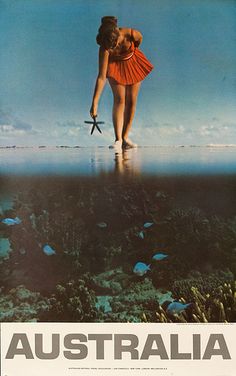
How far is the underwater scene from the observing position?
9.22 feet

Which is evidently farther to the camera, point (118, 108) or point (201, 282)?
point (118, 108)

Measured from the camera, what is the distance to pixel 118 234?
9.46 ft

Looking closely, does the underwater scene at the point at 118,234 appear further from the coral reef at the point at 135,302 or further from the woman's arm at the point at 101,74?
the woman's arm at the point at 101,74

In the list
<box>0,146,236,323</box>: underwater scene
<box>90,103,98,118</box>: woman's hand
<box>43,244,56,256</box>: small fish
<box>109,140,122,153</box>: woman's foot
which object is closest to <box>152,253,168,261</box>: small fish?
<box>0,146,236,323</box>: underwater scene

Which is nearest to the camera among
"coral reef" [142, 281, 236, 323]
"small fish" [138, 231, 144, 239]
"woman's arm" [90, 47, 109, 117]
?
"coral reef" [142, 281, 236, 323]

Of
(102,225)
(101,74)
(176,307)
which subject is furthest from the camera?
(101,74)

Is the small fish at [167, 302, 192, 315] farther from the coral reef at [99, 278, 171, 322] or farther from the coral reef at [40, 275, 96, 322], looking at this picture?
the coral reef at [40, 275, 96, 322]

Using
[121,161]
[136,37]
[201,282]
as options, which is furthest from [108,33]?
[201,282]

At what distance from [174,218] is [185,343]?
0.86 m

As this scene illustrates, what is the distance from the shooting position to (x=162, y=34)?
300 centimetres

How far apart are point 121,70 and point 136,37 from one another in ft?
0.85

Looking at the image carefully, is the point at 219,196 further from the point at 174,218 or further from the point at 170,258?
the point at 170,258

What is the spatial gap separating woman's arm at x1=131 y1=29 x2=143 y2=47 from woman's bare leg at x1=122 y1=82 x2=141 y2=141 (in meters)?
0.30

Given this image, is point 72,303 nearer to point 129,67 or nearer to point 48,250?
point 48,250
